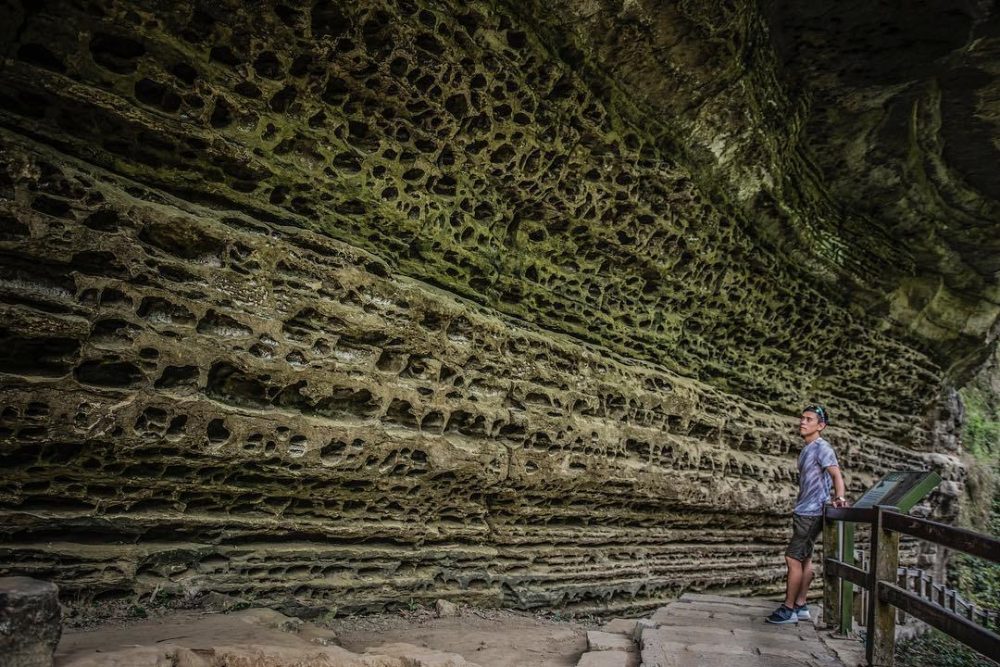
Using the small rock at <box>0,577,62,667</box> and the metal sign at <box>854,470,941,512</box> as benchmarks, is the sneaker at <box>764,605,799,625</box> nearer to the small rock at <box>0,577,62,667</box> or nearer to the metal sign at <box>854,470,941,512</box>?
the metal sign at <box>854,470,941,512</box>

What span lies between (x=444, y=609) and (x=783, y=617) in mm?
2333

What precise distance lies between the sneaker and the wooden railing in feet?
0.77

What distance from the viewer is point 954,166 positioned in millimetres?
Result: 6883

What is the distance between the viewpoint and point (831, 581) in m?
4.07

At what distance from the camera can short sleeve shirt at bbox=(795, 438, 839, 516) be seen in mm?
4297

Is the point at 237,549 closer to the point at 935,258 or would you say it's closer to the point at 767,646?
the point at 767,646

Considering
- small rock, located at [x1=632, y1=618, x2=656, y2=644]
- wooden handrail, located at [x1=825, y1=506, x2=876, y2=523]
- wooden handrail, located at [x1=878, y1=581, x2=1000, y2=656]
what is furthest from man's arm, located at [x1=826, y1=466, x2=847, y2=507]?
small rock, located at [x1=632, y1=618, x2=656, y2=644]

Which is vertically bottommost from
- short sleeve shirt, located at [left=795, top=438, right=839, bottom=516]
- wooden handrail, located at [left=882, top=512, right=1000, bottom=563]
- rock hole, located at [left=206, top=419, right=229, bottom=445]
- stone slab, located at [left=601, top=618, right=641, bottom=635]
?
stone slab, located at [left=601, top=618, right=641, bottom=635]

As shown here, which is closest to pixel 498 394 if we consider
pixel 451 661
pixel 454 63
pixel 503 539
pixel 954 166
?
pixel 503 539

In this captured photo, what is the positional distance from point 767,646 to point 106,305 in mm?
4048

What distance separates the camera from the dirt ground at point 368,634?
253 cm

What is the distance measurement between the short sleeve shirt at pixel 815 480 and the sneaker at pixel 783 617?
2.22ft

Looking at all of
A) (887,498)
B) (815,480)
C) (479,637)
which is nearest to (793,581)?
(815,480)

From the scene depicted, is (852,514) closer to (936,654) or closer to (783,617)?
(783,617)
